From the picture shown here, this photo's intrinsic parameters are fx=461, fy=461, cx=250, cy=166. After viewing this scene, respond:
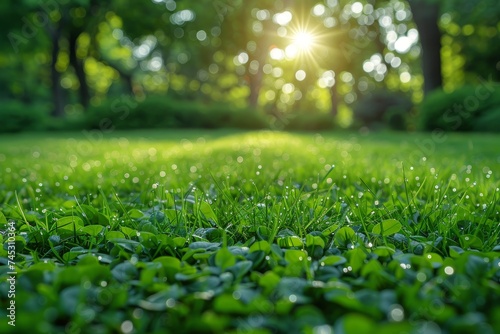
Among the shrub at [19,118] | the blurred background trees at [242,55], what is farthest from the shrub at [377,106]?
the shrub at [19,118]

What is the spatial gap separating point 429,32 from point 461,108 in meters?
5.50

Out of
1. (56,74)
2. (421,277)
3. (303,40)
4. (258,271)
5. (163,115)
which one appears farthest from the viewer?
(303,40)

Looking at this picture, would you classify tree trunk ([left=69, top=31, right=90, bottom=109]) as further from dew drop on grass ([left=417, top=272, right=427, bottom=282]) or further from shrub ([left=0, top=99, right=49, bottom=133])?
dew drop on grass ([left=417, top=272, right=427, bottom=282])

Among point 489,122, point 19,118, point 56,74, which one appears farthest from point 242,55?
point 489,122

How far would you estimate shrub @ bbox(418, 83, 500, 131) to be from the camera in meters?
14.1

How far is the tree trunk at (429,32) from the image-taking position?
18516 mm

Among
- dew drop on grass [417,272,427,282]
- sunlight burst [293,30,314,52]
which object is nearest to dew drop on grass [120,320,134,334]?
dew drop on grass [417,272,427,282]

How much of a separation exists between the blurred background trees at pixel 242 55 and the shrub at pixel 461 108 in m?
0.07

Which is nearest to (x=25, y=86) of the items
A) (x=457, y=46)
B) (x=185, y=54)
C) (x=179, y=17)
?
(x=185, y=54)

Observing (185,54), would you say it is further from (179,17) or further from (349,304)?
(349,304)

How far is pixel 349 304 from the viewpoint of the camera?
1.13m

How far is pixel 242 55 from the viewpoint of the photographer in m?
38.0

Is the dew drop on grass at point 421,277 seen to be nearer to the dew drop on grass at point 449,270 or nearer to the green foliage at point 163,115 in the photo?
the dew drop on grass at point 449,270

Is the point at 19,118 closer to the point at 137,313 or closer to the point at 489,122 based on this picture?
the point at 489,122
